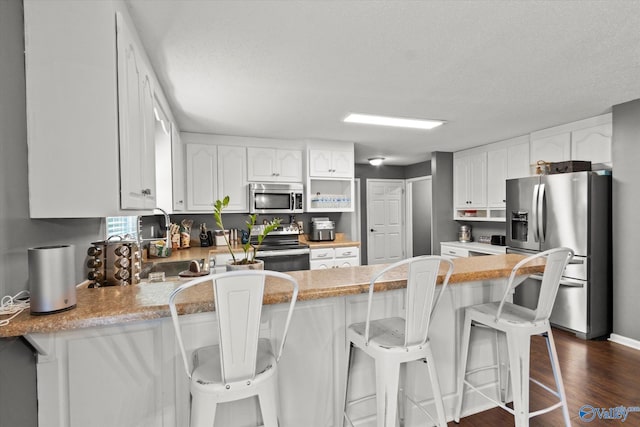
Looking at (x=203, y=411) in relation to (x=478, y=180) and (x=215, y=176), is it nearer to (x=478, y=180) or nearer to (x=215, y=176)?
(x=215, y=176)

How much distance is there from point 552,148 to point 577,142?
0.27 metres

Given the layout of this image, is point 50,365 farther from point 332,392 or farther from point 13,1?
point 13,1

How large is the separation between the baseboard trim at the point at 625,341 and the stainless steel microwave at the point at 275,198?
12.2 ft

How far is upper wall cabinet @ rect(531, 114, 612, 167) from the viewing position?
3316 mm

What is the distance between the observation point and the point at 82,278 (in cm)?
175

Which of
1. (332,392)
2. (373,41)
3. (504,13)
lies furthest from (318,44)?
(332,392)

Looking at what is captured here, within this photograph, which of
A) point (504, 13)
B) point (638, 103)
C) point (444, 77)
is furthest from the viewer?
point (638, 103)

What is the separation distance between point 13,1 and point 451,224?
5602 millimetres

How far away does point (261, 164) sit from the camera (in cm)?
432

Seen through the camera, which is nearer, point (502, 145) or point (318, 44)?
point (318, 44)

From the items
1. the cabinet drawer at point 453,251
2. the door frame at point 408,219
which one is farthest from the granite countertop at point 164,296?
the door frame at point 408,219

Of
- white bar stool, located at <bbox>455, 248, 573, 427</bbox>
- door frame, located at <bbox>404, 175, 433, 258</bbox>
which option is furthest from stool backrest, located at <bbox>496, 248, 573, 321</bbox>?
door frame, located at <bbox>404, 175, 433, 258</bbox>

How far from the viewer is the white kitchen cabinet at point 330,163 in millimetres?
4418

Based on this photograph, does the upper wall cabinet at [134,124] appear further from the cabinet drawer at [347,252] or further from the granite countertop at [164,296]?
the cabinet drawer at [347,252]
